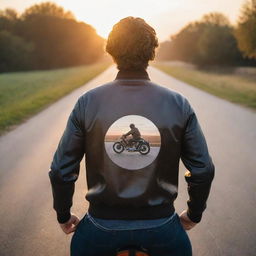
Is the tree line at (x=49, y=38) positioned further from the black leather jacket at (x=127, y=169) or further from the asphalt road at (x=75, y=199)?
the black leather jacket at (x=127, y=169)

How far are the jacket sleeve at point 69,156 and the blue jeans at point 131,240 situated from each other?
215mm

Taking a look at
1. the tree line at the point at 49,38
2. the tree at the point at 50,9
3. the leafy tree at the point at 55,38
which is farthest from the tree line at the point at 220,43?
the tree at the point at 50,9

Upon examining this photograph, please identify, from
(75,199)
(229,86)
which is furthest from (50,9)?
(75,199)

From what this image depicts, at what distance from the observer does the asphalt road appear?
2.96m

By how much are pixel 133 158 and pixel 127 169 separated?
0.06 meters

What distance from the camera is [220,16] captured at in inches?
3332

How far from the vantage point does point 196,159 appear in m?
1.55

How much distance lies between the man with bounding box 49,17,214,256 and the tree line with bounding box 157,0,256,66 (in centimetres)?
1669

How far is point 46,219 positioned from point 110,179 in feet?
7.14

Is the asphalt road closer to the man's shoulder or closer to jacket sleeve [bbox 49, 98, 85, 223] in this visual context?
jacket sleeve [bbox 49, 98, 85, 223]

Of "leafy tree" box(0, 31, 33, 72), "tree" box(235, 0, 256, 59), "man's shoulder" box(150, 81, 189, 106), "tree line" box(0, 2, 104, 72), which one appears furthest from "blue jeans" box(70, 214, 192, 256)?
"tree line" box(0, 2, 104, 72)

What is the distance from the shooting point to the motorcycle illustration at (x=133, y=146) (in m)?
1.47

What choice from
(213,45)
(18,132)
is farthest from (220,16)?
(18,132)

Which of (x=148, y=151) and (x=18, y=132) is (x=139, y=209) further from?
(x=18, y=132)
